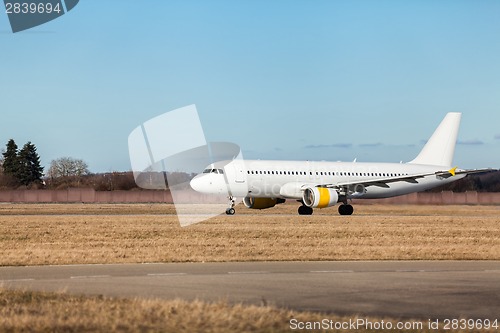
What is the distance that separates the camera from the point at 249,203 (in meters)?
58.3

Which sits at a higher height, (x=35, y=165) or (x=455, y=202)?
(x=35, y=165)

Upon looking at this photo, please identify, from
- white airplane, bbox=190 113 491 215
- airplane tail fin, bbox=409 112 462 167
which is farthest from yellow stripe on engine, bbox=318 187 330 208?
airplane tail fin, bbox=409 112 462 167

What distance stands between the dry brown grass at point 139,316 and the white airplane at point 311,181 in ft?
132

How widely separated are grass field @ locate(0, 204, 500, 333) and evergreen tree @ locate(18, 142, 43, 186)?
10479cm

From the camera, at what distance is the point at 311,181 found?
57125 millimetres

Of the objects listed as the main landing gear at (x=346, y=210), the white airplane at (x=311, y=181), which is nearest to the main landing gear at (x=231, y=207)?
the white airplane at (x=311, y=181)

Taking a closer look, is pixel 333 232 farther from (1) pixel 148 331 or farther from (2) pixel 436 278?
(1) pixel 148 331

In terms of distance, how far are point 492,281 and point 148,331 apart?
32.0 feet

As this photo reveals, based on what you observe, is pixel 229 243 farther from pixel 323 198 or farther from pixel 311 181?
pixel 311 181

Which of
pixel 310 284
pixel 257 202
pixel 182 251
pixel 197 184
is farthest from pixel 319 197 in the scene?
pixel 310 284

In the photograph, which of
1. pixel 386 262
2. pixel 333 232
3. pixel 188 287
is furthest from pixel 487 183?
pixel 188 287

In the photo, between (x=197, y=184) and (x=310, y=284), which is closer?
(x=310, y=284)

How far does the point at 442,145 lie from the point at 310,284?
54.4m

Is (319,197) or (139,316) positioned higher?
(319,197)
